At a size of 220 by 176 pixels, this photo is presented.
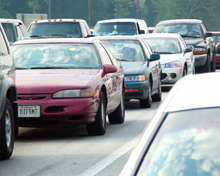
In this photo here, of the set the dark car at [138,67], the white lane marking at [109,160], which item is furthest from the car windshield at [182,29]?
the white lane marking at [109,160]

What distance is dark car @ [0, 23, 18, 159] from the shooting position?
6312mm

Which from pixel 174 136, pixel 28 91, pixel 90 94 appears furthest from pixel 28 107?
pixel 174 136

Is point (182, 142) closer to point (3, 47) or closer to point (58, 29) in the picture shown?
point (3, 47)

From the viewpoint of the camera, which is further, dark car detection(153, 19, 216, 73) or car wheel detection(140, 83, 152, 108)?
dark car detection(153, 19, 216, 73)

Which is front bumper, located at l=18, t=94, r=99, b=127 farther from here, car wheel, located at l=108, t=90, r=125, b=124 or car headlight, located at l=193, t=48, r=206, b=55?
car headlight, located at l=193, t=48, r=206, b=55

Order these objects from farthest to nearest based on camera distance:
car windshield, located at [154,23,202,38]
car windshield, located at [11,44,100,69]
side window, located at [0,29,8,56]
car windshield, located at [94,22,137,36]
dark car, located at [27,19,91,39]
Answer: car windshield, located at [94,22,137,36] < car windshield, located at [154,23,202,38] < dark car, located at [27,19,91,39] < car windshield, located at [11,44,100,69] < side window, located at [0,29,8,56]

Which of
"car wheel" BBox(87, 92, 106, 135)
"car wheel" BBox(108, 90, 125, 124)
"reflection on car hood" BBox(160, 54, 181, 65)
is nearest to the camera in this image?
"car wheel" BBox(87, 92, 106, 135)

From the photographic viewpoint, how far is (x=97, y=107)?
8023 millimetres

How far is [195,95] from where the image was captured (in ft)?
9.36

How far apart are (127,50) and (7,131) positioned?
6556 mm

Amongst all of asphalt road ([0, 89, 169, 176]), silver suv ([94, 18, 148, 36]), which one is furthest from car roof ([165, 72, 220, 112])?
silver suv ([94, 18, 148, 36])

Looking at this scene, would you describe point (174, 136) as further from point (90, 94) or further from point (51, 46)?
point (51, 46)

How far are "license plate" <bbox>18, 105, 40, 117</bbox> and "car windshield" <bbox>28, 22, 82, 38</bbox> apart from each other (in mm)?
11093

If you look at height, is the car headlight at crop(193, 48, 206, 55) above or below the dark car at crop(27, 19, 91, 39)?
below
